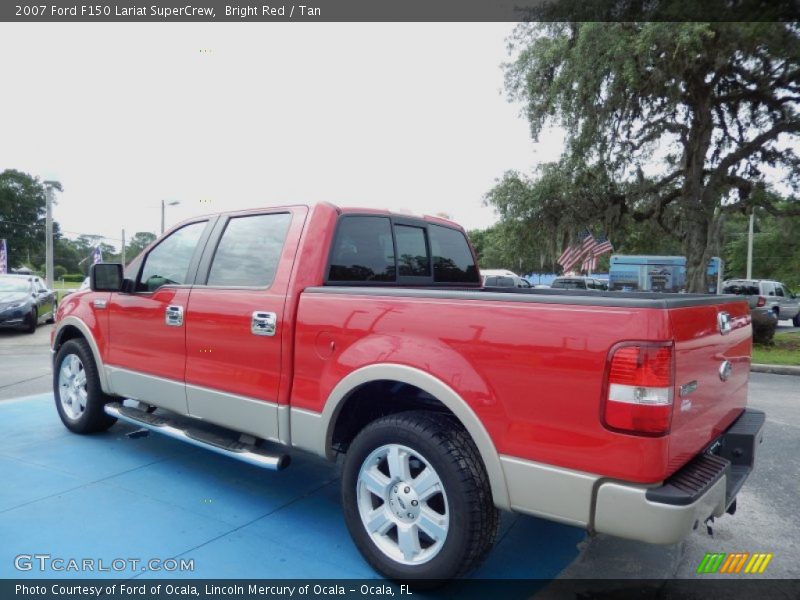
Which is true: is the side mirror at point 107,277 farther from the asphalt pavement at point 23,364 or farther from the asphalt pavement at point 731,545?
the asphalt pavement at point 731,545

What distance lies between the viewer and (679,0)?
12.0m

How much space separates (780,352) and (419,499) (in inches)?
528

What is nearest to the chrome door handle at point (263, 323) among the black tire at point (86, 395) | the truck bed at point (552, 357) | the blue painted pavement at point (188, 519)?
the truck bed at point (552, 357)

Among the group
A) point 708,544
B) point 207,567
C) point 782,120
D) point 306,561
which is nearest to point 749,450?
point 708,544

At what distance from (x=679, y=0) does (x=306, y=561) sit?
13556mm

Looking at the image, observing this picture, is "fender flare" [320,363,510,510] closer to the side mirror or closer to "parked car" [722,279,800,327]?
the side mirror

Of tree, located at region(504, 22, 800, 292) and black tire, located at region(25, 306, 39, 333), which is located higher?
tree, located at region(504, 22, 800, 292)

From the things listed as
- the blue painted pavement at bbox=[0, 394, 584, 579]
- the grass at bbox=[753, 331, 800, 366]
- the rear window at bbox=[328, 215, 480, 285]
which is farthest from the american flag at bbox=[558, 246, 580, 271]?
the blue painted pavement at bbox=[0, 394, 584, 579]

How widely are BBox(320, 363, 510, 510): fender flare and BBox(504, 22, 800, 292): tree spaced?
1272cm

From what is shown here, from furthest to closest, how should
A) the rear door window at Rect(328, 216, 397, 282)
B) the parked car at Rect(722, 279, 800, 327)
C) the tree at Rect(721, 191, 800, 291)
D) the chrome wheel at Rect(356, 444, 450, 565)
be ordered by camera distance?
the tree at Rect(721, 191, 800, 291) < the parked car at Rect(722, 279, 800, 327) < the rear door window at Rect(328, 216, 397, 282) < the chrome wheel at Rect(356, 444, 450, 565)

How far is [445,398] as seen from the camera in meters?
2.49

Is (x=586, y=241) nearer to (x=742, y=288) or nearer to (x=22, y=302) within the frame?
(x=742, y=288)

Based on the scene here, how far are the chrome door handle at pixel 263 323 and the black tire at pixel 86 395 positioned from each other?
2161 mm

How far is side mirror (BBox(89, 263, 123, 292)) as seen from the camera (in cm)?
425
